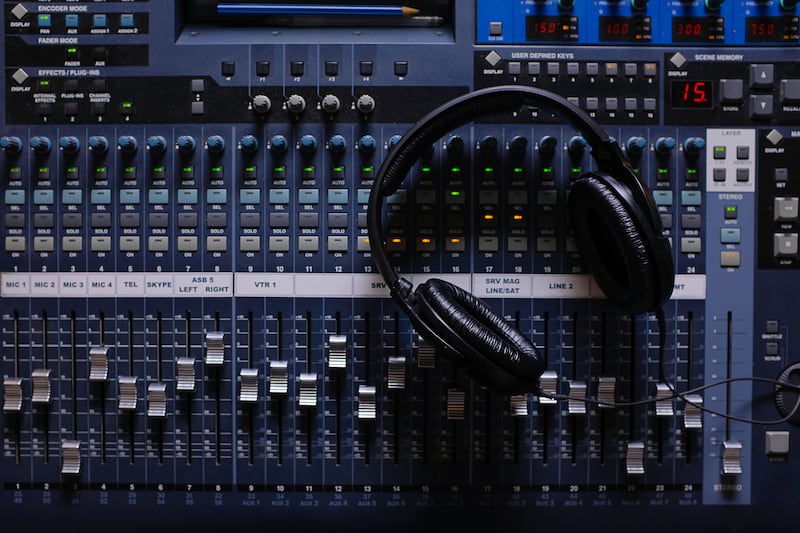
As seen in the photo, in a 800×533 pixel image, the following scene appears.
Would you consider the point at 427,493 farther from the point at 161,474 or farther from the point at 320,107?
the point at 320,107

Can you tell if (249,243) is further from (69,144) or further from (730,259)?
(730,259)

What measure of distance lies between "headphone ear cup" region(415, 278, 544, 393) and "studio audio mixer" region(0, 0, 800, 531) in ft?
0.66

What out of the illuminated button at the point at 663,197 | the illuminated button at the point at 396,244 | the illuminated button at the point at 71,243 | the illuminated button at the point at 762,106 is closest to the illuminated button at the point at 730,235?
the illuminated button at the point at 663,197

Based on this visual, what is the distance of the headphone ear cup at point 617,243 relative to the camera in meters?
1.18

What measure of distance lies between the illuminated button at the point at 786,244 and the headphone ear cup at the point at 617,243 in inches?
15.5

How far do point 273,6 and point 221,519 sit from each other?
1255 millimetres

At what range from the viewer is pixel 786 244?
139 cm

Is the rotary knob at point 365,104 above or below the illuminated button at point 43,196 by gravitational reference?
above

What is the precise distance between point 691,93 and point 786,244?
1.38 ft

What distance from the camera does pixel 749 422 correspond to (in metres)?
1.32

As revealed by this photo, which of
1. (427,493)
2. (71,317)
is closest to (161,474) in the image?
(71,317)

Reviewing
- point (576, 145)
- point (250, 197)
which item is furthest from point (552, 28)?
point (250, 197)

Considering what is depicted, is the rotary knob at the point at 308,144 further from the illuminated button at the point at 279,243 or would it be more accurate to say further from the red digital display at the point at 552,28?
the red digital display at the point at 552,28

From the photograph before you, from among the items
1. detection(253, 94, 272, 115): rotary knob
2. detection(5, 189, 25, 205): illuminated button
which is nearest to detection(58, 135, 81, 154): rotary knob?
detection(5, 189, 25, 205): illuminated button
